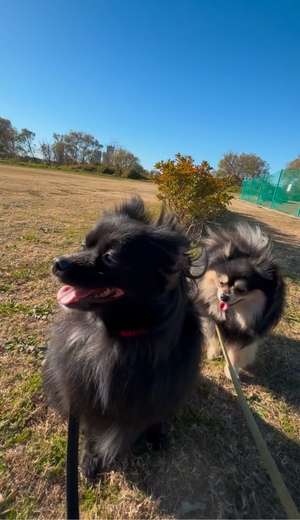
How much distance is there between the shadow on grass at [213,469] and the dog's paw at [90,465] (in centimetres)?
17

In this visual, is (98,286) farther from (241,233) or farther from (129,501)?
(241,233)

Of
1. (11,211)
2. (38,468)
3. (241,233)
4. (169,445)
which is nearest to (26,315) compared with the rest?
(38,468)

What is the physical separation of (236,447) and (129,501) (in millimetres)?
814

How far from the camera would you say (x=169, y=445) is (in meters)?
1.91

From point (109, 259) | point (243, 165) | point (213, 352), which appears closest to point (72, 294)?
point (109, 259)

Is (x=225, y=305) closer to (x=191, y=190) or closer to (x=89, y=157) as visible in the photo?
(x=191, y=190)

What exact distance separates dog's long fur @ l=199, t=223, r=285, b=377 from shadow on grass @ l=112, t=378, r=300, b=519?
62 cm

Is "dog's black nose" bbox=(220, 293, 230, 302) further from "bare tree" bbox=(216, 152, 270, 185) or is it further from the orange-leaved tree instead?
"bare tree" bbox=(216, 152, 270, 185)

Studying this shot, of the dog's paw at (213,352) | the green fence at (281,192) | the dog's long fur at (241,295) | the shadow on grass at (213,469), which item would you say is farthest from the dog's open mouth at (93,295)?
the green fence at (281,192)

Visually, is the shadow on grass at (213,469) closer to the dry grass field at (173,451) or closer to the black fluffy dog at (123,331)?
the dry grass field at (173,451)

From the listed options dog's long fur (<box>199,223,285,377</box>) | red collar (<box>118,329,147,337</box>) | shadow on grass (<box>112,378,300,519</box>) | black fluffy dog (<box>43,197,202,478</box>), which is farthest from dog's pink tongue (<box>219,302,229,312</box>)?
red collar (<box>118,329,147,337</box>)

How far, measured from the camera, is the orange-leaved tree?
691 cm

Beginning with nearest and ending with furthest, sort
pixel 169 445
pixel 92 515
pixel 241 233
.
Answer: pixel 92 515
pixel 169 445
pixel 241 233

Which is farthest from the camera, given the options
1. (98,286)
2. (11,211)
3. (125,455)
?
(11,211)
